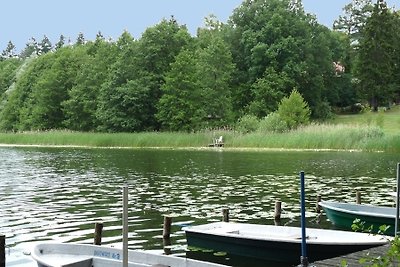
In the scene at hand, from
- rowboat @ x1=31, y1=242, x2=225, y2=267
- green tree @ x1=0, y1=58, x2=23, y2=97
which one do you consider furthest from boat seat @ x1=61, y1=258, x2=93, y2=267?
green tree @ x1=0, y1=58, x2=23, y2=97

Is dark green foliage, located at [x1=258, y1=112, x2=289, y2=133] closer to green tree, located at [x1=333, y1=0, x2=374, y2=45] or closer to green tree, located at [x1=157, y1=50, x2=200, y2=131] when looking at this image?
green tree, located at [x1=157, y1=50, x2=200, y2=131]

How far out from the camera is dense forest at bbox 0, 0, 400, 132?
7738 cm

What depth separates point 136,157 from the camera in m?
51.8

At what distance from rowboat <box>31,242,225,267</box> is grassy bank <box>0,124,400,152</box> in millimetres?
41583

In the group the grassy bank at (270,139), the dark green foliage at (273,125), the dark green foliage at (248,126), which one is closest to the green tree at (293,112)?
the dark green foliage at (248,126)

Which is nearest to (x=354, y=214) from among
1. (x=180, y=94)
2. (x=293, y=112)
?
(x=293, y=112)

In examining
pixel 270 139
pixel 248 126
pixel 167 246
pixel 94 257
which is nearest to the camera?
pixel 94 257

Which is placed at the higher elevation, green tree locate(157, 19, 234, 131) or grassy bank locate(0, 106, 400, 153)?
green tree locate(157, 19, 234, 131)

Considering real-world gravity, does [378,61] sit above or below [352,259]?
above

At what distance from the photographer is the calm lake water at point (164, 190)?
67.8 feet

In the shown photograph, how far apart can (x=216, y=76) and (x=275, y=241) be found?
209 feet

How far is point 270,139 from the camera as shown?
59.3 m

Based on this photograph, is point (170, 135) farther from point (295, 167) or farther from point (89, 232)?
point (89, 232)

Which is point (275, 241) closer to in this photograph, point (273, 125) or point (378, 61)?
point (273, 125)
